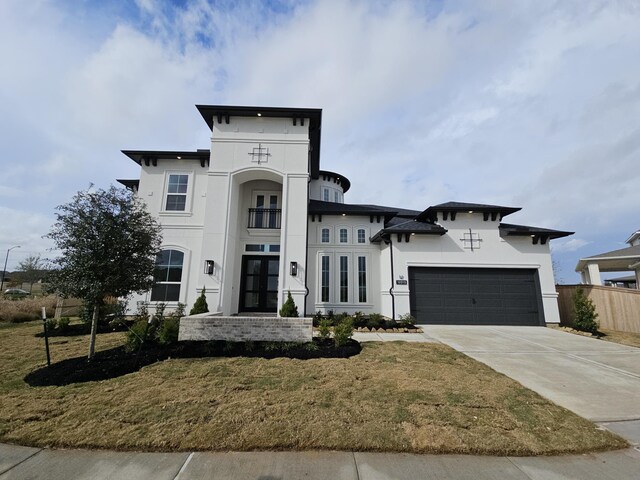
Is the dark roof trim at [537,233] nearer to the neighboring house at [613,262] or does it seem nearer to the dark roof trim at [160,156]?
the neighboring house at [613,262]

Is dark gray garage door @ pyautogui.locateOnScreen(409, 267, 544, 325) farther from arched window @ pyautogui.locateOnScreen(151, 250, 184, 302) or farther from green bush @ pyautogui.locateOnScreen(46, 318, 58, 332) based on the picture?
green bush @ pyautogui.locateOnScreen(46, 318, 58, 332)

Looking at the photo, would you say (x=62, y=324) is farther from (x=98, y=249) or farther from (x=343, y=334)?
(x=343, y=334)

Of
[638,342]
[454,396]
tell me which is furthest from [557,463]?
[638,342]

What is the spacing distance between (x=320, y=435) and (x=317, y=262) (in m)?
9.94

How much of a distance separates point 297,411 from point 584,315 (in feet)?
37.8

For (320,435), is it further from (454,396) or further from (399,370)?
(399,370)

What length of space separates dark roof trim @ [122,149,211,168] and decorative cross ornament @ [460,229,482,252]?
11.5m

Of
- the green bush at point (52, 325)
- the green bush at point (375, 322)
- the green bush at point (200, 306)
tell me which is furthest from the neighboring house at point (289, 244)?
the green bush at point (52, 325)

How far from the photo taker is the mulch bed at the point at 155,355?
4930 mm

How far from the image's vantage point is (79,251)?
224 inches

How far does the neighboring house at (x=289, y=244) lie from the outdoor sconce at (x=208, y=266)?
5 cm

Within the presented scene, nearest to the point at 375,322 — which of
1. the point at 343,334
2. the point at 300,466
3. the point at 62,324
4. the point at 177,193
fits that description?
the point at 343,334

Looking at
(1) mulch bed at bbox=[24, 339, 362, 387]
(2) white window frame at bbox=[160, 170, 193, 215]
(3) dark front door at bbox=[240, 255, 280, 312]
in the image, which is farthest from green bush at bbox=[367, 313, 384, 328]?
(2) white window frame at bbox=[160, 170, 193, 215]

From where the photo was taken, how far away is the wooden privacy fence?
10.0 meters
